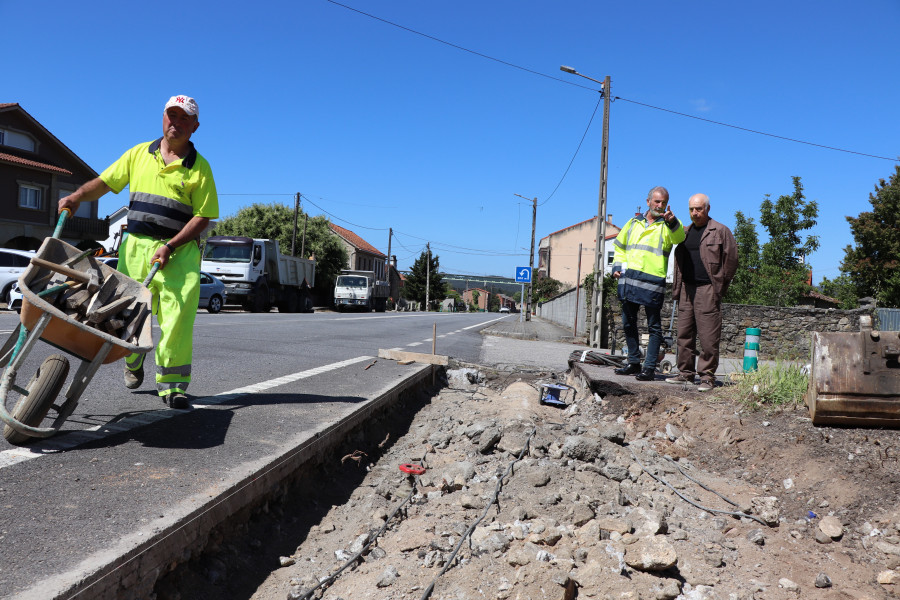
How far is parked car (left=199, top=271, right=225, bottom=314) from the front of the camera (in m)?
22.5

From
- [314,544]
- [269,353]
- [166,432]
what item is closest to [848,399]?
[314,544]

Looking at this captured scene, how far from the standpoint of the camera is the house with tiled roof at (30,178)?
32.0m

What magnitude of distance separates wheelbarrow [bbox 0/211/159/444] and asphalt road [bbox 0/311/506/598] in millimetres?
191

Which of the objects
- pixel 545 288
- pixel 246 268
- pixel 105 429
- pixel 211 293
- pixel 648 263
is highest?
pixel 545 288

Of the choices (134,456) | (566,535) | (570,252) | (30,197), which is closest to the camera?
(566,535)

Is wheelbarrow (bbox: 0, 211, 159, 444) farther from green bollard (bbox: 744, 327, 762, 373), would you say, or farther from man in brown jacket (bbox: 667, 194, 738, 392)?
green bollard (bbox: 744, 327, 762, 373)

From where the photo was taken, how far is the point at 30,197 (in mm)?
33375

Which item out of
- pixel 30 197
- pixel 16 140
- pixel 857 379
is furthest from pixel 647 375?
pixel 16 140

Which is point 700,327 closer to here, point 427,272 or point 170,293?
point 170,293

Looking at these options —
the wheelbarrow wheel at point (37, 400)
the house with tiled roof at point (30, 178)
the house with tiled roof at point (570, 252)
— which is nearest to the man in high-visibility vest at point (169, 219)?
the wheelbarrow wheel at point (37, 400)

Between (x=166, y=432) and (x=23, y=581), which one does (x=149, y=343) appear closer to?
(x=166, y=432)

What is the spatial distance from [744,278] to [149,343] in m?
28.3

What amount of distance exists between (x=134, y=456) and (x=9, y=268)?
17063mm

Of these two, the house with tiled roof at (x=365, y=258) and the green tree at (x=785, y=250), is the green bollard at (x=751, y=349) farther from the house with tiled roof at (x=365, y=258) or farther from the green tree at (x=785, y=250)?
the house with tiled roof at (x=365, y=258)
